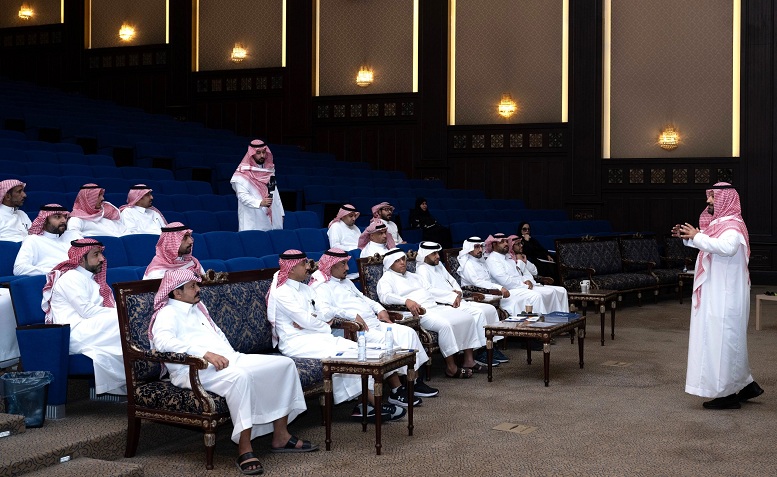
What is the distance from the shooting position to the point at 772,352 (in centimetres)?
694

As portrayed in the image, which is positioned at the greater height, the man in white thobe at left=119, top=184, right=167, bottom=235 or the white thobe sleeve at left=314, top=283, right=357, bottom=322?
the man in white thobe at left=119, top=184, right=167, bottom=235

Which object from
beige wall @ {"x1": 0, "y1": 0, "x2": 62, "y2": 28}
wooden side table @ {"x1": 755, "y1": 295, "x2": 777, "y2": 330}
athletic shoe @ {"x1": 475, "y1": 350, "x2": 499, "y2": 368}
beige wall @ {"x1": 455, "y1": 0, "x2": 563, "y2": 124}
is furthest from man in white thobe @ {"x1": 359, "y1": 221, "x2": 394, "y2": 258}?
beige wall @ {"x1": 0, "y1": 0, "x2": 62, "y2": 28}

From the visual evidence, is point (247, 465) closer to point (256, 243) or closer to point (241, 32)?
point (256, 243)

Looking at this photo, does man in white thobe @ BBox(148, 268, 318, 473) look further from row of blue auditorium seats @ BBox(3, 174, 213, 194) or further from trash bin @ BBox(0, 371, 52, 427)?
row of blue auditorium seats @ BBox(3, 174, 213, 194)

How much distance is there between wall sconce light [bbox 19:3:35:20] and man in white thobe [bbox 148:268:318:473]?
13.5 metres

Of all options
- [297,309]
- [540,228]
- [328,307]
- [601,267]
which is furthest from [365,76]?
[297,309]

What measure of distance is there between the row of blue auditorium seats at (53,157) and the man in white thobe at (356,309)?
4.02 m

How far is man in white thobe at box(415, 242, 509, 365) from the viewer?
6.35 m

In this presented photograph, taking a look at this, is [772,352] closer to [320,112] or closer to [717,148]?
[717,148]

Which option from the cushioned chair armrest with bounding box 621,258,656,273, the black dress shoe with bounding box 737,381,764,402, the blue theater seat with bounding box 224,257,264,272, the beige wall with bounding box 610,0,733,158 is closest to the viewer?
the black dress shoe with bounding box 737,381,764,402

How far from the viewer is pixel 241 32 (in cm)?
1462

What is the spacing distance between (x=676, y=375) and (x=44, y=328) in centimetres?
407

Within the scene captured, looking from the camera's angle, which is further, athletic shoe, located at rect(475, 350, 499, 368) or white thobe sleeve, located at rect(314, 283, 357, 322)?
athletic shoe, located at rect(475, 350, 499, 368)

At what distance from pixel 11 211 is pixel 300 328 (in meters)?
2.71
